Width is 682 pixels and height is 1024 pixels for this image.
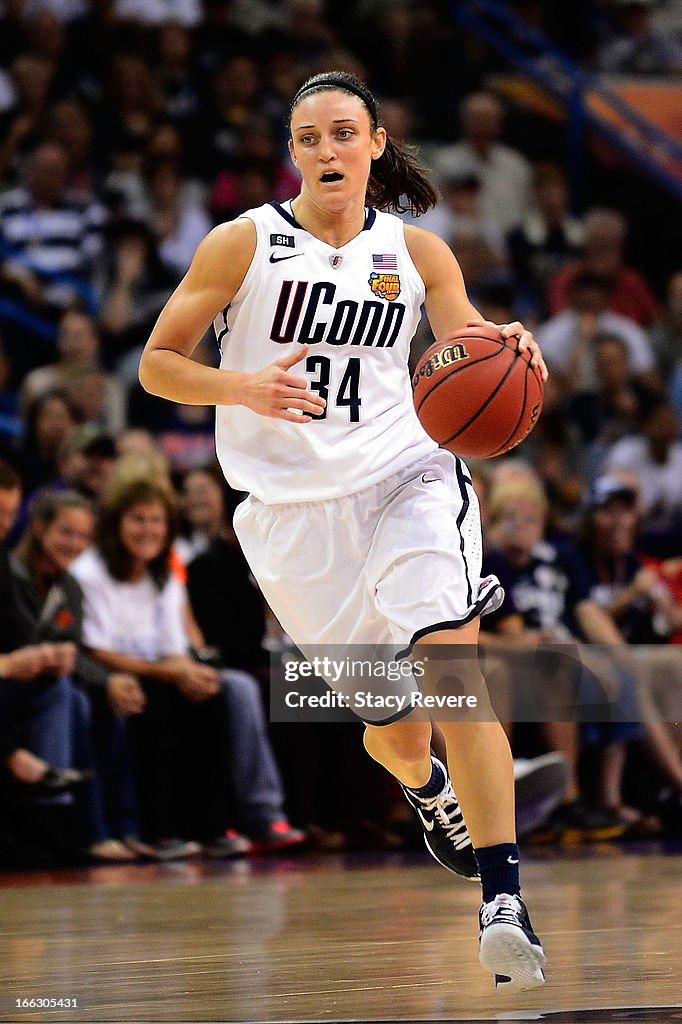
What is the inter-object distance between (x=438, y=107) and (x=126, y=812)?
745 centimetres

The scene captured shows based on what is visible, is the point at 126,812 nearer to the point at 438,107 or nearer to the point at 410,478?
the point at 410,478

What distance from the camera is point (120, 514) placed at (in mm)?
7258

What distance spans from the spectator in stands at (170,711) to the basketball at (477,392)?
11.0ft

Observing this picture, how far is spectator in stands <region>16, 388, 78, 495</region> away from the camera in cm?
824

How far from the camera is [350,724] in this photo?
7.70 meters

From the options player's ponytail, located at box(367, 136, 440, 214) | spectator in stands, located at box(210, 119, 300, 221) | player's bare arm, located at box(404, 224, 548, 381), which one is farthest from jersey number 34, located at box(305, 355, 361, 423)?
spectator in stands, located at box(210, 119, 300, 221)

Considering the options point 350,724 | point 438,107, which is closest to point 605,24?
point 438,107

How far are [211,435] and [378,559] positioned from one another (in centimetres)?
547

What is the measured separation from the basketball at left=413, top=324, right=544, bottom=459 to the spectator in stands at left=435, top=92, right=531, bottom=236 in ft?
26.3

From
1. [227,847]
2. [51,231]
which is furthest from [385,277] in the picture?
[51,231]

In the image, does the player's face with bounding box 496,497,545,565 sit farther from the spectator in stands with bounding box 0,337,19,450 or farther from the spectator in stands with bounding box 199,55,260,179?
the spectator in stands with bounding box 199,55,260,179

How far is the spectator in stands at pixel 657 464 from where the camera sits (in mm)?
10055

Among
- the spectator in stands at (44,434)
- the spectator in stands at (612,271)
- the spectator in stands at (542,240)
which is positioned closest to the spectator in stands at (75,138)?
the spectator in stands at (44,434)

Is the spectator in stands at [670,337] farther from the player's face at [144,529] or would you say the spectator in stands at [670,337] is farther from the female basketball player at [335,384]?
the female basketball player at [335,384]
